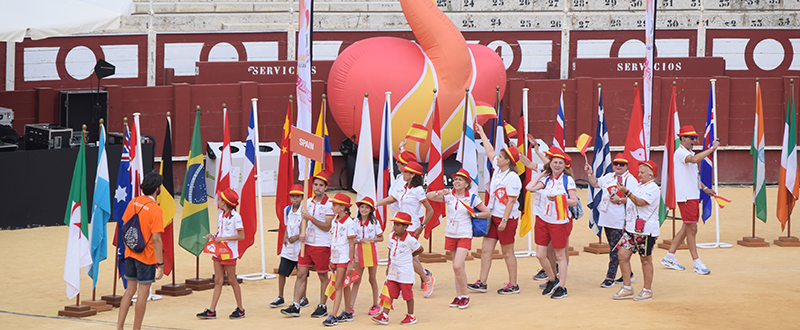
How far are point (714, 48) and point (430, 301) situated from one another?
49.3ft

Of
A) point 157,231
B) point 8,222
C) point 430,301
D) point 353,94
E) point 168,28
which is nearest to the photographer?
point 157,231

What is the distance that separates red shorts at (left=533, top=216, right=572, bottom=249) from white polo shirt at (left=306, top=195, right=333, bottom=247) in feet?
8.05

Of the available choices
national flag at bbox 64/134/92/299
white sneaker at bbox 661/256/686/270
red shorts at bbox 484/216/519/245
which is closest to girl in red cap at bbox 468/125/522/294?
red shorts at bbox 484/216/519/245

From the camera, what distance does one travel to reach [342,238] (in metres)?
9.21

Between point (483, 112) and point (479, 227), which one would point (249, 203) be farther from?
point (483, 112)

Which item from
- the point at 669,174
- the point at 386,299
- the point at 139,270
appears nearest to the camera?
the point at 139,270

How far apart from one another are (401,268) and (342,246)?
0.66 meters

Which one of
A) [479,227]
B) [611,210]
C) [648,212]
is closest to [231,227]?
[479,227]

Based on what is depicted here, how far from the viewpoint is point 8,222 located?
1452 centimetres

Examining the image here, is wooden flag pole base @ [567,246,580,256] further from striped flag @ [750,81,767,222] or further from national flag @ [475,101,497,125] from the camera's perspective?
national flag @ [475,101,497,125]

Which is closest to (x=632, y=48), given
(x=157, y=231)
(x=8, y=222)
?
(x=8, y=222)

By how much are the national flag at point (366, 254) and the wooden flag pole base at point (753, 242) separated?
22.9ft

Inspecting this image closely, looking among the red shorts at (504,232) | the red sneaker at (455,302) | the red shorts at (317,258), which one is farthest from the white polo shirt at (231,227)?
the red shorts at (504,232)

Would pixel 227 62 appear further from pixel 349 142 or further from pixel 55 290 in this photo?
pixel 55 290
